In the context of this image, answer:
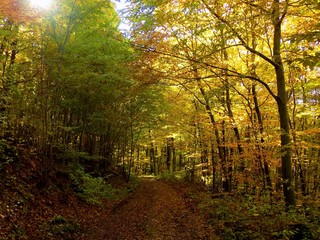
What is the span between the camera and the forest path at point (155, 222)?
26.2ft

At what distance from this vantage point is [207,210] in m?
10.7

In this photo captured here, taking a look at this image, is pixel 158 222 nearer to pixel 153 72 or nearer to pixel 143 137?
pixel 153 72

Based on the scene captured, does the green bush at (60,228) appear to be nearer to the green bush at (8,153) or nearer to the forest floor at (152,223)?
the forest floor at (152,223)

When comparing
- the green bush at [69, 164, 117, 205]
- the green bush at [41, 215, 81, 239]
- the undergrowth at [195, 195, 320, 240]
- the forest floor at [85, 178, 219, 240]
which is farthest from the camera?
the green bush at [69, 164, 117, 205]

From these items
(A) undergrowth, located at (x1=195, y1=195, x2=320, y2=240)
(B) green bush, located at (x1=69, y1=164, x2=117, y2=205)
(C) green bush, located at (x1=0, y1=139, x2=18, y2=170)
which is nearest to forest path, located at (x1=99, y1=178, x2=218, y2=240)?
(A) undergrowth, located at (x1=195, y1=195, x2=320, y2=240)

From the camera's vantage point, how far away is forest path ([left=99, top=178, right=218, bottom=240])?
26.2 ft

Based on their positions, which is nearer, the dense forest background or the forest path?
the dense forest background

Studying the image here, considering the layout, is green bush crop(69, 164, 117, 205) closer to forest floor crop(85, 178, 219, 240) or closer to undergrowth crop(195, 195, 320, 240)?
forest floor crop(85, 178, 219, 240)

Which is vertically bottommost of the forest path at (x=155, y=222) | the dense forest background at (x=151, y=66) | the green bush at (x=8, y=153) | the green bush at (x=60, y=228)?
the forest path at (x=155, y=222)

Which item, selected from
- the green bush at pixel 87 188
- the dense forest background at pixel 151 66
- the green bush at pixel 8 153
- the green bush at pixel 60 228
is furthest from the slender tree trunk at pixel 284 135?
the green bush at pixel 8 153

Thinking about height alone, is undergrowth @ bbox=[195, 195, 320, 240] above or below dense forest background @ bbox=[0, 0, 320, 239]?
below

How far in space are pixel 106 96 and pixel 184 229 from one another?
8.47 m

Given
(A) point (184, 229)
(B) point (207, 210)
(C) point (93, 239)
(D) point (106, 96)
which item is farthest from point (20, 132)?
(B) point (207, 210)

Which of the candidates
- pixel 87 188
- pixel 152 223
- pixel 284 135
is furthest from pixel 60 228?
pixel 284 135
